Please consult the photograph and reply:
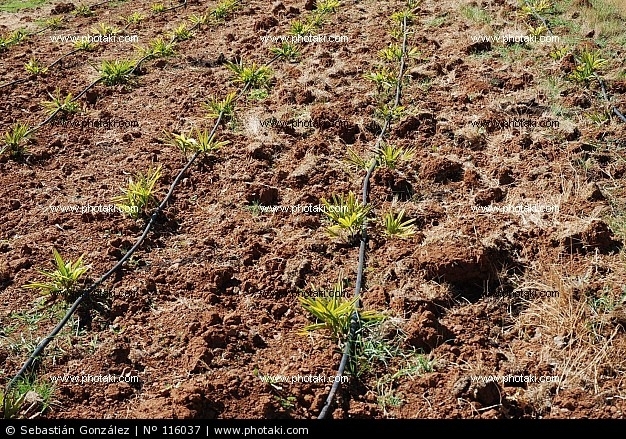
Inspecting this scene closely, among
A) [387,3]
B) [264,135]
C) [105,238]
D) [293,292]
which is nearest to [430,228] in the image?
[293,292]

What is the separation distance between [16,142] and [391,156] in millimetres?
2886

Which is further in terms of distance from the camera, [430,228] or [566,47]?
[566,47]

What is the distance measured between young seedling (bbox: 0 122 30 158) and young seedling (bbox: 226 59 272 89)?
1940mm

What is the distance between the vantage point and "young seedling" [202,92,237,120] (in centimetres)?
490

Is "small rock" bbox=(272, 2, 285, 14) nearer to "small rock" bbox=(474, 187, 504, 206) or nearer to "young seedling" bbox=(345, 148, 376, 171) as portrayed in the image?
"young seedling" bbox=(345, 148, 376, 171)

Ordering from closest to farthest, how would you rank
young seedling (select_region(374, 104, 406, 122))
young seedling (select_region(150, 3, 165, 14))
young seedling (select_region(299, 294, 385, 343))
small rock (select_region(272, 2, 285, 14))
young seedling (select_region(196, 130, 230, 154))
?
young seedling (select_region(299, 294, 385, 343)), young seedling (select_region(196, 130, 230, 154)), young seedling (select_region(374, 104, 406, 122)), small rock (select_region(272, 2, 285, 14)), young seedling (select_region(150, 3, 165, 14))

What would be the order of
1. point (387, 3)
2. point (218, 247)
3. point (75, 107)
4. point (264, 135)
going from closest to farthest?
1. point (218, 247)
2. point (264, 135)
3. point (75, 107)
4. point (387, 3)

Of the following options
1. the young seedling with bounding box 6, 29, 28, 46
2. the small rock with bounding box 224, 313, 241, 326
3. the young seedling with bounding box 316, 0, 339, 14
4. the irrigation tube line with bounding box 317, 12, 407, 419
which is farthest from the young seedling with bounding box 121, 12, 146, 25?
the small rock with bounding box 224, 313, 241, 326

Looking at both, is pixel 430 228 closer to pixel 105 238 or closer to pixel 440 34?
pixel 105 238

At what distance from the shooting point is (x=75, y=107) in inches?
199

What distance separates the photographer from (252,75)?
5.49m

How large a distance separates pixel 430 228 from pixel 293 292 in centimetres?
100

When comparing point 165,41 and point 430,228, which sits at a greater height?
point 165,41

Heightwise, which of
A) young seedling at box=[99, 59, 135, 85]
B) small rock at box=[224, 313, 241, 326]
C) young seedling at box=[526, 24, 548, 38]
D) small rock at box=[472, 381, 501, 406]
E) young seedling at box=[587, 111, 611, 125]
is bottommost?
small rock at box=[472, 381, 501, 406]
